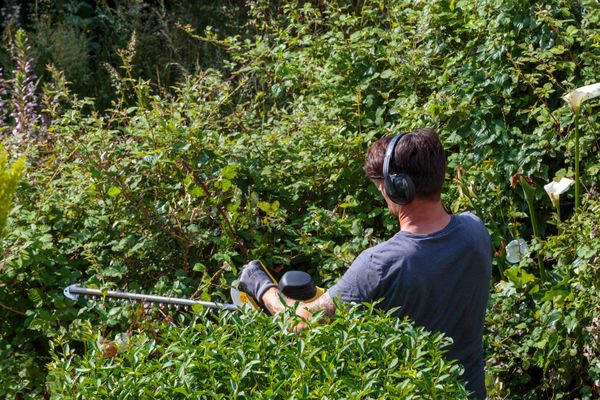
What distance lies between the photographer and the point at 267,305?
3.10 metres

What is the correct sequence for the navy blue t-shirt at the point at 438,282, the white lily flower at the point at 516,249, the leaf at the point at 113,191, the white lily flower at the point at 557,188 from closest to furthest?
the navy blue t-shirt at the point at 438,282, the white lily flower at the point at 557,188, the white lily flower at the point at 516,249, the leaf at the point at 113,191

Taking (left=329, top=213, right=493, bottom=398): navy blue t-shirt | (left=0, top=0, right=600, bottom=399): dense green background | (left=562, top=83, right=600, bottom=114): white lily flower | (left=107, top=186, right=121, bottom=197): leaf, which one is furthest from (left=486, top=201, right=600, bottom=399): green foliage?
(left=107, top=186, right=121, bottom=197): leaf

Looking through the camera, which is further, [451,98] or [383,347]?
[451,98]

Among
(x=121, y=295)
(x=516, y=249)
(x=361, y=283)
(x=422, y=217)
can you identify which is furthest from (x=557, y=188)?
(x=121, y=295)

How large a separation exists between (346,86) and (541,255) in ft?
4.59

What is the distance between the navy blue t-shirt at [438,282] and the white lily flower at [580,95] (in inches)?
39.2

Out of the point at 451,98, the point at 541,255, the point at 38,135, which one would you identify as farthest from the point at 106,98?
the point at 541,255

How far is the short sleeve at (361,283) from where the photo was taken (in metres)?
2.90

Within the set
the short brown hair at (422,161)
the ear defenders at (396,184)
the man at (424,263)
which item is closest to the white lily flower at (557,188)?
the man at (424,263)

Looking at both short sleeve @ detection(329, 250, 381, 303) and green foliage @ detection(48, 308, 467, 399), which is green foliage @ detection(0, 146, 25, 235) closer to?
green foliage @ detection(48, 308, 467, 399)

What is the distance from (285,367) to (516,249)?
1852mm

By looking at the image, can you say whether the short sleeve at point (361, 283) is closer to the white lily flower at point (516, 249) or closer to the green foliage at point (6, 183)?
the green foliage at point (6, 183)

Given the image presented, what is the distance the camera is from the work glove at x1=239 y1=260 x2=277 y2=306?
3.13m

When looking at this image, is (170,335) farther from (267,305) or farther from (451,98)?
(451,98)
